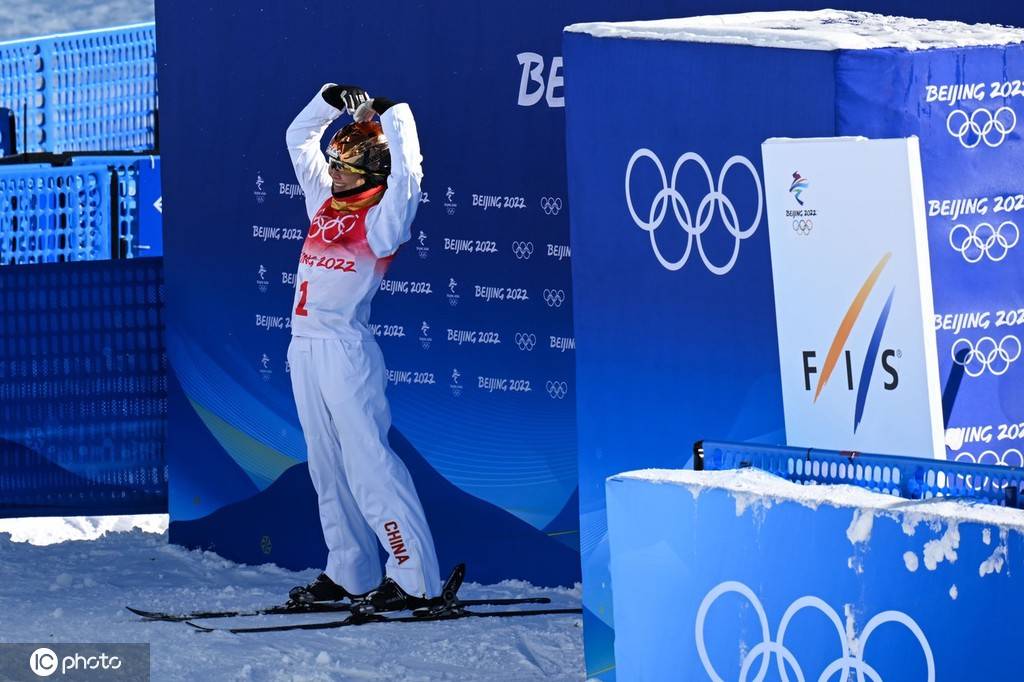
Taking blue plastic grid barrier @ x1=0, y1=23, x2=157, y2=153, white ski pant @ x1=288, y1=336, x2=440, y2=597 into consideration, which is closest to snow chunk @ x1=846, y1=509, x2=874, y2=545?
white ski pant @ x1=288, y1=336, x2=440, y2=597

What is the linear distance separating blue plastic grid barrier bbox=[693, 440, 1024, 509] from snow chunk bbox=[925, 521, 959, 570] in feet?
0.82

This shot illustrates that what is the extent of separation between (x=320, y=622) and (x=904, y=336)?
4.08 meters

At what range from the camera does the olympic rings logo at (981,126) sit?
17.0 ft

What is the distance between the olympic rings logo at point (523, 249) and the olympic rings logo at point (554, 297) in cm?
18

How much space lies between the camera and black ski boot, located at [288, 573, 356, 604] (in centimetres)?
867

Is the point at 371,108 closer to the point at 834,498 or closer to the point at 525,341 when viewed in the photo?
the point at 525,341

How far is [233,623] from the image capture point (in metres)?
8.46

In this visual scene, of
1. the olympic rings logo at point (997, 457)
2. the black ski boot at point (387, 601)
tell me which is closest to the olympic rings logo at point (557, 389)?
the black ski boot at point (387, 601)

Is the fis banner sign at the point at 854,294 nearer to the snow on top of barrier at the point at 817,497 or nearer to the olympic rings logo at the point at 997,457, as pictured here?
the olympic rings logo at the point at 997,457

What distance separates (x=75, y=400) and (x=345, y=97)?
120 inches

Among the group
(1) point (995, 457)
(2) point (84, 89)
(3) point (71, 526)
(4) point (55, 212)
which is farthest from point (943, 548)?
(2) point (84, 89)

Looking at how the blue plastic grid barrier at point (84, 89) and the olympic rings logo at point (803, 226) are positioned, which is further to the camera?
the blue plastic grid barrier at point (84, 89)

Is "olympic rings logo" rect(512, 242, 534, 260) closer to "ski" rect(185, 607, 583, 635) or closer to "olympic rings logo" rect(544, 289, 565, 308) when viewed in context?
"olympic rings logo" rect(544, 289, 565, 308)

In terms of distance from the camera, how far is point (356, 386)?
27.5 ft
